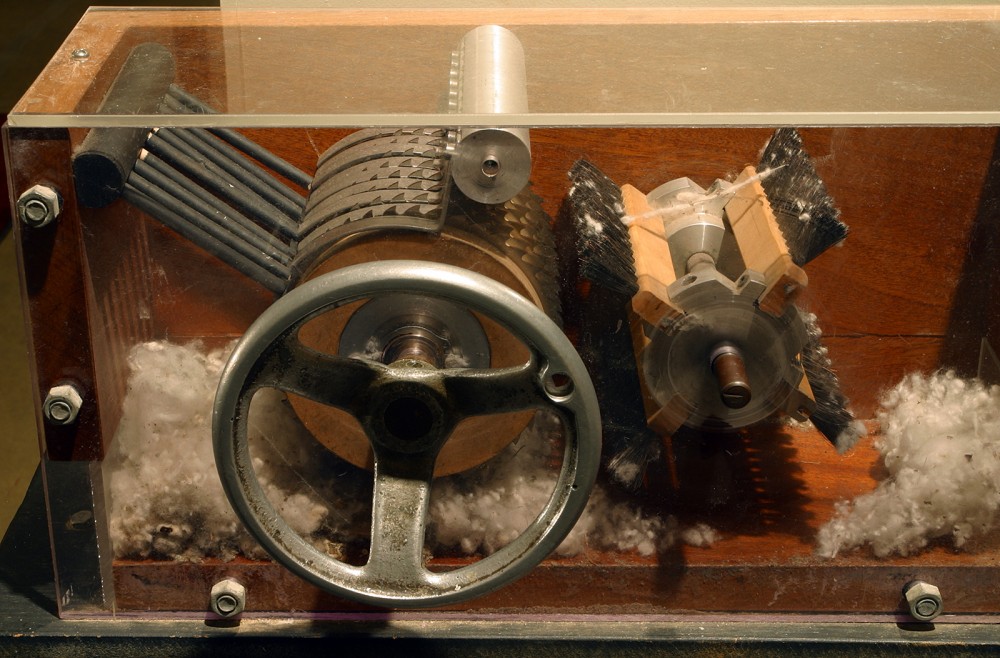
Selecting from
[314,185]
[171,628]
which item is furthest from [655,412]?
[171,628]

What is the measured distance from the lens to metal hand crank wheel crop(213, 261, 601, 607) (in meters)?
0.91

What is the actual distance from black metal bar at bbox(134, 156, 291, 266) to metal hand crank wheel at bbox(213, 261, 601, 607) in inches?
7.2

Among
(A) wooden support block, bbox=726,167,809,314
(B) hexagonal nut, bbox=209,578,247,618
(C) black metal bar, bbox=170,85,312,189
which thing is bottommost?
(B) hexagonal nut, bbox=209,578,247,618

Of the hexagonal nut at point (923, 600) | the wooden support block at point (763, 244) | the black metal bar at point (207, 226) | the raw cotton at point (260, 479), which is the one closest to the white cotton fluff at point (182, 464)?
the raw cotton at point (260, 479)

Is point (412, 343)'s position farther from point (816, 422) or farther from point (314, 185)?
point (816, 422)

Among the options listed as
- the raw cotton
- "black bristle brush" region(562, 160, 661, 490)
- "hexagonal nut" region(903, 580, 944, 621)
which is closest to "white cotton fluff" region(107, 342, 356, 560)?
the raw cotton

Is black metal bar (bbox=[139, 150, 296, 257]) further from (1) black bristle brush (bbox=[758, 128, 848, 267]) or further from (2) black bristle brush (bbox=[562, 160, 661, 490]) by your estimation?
(1) black bristle brush (bbox=[758, 128, 848, 267])

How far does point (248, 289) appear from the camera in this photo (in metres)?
1.12

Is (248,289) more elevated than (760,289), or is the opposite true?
(760,289)

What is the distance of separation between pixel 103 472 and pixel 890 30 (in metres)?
0.90

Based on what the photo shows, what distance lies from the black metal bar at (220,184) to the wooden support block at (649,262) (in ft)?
1.05

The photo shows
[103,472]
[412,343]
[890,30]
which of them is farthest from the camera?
[890,30]

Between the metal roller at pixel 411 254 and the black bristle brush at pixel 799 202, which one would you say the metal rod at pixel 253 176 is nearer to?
the metal roller at pixel 411 254

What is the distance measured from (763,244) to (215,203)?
516 mm
